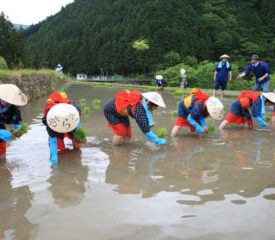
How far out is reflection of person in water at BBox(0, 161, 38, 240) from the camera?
10.2 ft

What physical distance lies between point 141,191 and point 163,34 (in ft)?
164

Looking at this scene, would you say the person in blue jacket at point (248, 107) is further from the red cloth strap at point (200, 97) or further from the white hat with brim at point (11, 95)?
the white hat with brim at point (11, 95)

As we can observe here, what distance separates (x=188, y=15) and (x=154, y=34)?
8.30m

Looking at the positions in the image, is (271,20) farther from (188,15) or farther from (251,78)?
(251,78)

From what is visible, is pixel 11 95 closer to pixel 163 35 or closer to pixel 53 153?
pixel 53 153

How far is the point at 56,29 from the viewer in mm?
82312

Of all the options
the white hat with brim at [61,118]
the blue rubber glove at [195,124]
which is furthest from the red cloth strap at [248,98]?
the white hat with brim at [61,118]

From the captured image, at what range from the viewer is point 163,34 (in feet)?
172

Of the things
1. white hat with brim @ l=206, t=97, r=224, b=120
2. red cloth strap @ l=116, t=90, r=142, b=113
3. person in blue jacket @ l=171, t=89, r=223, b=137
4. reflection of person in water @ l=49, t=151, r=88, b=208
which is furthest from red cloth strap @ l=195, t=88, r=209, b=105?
reflection of person in water @ l=49, t=151, r=88, b=208

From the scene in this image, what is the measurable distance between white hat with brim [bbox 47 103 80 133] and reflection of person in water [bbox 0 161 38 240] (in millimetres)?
869

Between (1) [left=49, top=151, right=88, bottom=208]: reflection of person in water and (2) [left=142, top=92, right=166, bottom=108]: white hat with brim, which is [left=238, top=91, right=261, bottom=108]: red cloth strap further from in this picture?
(1) [left=49, top=151, right=88, bottom=208]: reflection of person in water

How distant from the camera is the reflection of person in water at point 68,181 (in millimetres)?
3861

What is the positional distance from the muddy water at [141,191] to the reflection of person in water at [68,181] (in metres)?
0.01

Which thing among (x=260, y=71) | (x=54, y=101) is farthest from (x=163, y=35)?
(x=54, y=101)
